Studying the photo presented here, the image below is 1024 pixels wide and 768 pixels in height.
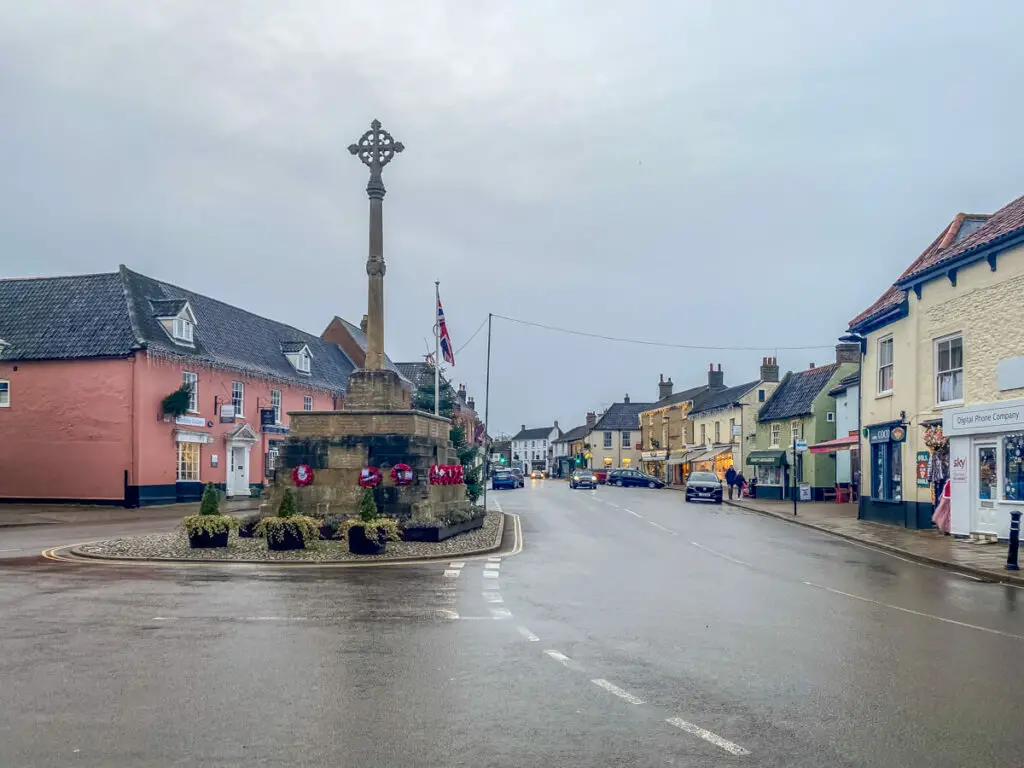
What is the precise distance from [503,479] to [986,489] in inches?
1684

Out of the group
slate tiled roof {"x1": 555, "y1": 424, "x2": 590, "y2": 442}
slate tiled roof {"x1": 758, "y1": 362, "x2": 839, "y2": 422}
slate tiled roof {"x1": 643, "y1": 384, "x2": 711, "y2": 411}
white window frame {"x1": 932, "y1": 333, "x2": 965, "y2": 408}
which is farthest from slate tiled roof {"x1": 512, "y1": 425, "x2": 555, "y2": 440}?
white window frame {"x1": 932, "y1": 333, "x2": 965, "y2": 408}

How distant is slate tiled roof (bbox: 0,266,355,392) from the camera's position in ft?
111

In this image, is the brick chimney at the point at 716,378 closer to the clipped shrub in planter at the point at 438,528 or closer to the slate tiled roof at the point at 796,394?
the slate tiled roof at the point at 796,394

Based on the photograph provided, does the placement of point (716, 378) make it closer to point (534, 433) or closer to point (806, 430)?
point (806, 430)

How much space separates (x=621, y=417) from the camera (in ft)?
342

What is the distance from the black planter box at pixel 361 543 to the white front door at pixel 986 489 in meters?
14.2

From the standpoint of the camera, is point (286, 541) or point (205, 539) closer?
point (286, 541)

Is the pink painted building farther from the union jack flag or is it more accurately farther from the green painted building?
the green painted building

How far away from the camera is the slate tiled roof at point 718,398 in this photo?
60.4m

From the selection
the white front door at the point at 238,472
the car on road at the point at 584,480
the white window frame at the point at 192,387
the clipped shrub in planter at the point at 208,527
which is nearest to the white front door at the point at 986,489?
the clipped shrub in planter at the point at 208,527

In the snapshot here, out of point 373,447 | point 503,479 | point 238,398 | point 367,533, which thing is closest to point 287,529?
point 367,533

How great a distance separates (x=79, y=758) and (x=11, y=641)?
3.96m

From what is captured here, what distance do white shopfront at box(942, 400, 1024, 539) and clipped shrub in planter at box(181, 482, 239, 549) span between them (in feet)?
56.0

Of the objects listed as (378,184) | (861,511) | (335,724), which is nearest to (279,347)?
(378,184)
